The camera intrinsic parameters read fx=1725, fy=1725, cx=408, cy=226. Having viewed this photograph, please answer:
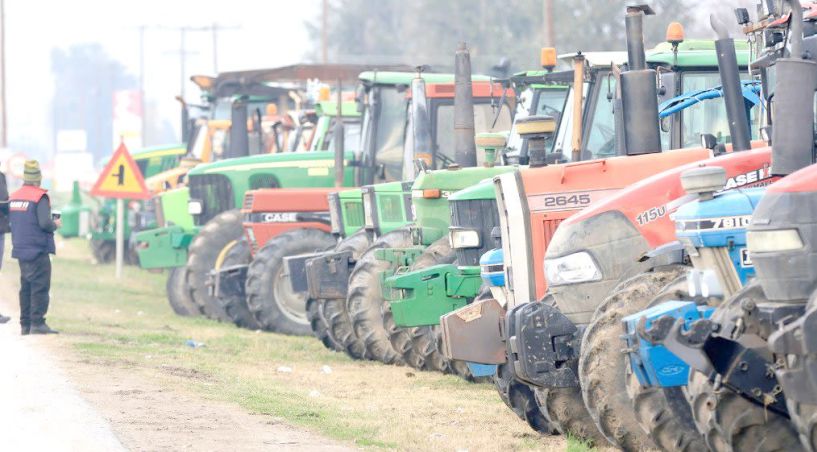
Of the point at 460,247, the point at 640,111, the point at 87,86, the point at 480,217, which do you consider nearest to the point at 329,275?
the point at 460,247

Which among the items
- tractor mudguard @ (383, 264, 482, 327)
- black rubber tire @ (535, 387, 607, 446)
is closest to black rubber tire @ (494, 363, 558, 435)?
black rubber tire @ (535, 387, 607, 446)

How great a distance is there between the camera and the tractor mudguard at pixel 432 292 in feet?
45.7

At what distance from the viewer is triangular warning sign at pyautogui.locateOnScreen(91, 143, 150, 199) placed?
28.0 m

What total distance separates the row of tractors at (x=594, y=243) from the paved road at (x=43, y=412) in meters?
2.39

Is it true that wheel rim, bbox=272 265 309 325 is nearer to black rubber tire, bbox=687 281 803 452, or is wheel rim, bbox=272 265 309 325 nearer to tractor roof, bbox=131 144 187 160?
black rubber tire, bbox=687 281 803 452

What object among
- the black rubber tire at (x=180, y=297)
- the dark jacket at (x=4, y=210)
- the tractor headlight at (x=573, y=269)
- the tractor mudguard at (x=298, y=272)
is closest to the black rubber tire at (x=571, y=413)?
the tractor headlight at (x=573, y=269)

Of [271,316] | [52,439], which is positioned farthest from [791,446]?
[271,316]

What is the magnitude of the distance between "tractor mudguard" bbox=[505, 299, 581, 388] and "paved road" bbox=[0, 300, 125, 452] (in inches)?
96.1

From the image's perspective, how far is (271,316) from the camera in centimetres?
1969

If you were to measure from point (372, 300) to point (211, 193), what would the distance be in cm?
733

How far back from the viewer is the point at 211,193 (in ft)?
75.1

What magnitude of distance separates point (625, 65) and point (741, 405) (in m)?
6.33

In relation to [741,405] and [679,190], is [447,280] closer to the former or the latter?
[679,190]

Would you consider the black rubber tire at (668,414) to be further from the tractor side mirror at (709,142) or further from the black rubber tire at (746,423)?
the tractor side mirror at (709,142)
